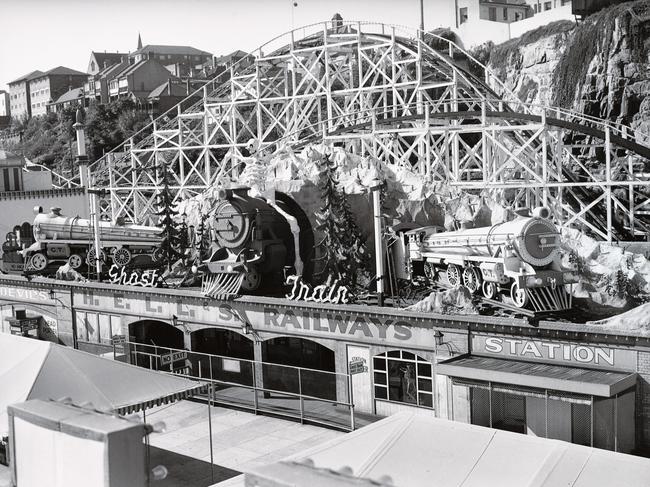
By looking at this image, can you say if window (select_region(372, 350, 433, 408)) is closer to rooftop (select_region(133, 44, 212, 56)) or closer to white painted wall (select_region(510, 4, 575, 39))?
white painted wall (select_region(510, 4, 575, 39))

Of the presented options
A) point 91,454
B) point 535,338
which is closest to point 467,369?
point 535,338

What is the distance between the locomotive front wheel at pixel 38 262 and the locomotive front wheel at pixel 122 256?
3268mm

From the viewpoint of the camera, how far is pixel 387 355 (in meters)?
20.0

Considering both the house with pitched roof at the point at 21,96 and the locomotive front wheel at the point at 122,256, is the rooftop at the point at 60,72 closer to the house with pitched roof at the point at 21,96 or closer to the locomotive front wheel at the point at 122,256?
the house with pitched roof at the point at 21,96

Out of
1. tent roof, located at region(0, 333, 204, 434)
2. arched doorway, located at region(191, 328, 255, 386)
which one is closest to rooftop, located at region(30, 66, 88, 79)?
arched doorway, located at region(191, 328, 255, 386)

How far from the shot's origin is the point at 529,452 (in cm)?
1117

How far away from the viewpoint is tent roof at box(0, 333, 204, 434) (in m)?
15.0

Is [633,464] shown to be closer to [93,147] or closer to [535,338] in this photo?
[535,338]

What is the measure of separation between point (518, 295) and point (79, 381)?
934cm

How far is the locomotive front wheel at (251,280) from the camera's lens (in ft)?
77.7

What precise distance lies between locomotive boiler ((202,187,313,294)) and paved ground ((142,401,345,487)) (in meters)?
3.97

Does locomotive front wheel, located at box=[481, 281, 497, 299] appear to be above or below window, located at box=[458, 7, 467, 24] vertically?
below

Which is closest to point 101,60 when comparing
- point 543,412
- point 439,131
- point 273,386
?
point 439,131

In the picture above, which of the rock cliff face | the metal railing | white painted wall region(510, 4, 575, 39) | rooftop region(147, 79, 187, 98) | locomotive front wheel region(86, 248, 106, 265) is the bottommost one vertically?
the metal railing
